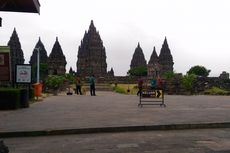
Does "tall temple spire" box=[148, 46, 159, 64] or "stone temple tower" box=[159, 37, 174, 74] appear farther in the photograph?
"tall temple spire" box=[148, 46, 159, 64]

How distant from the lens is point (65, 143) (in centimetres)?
852

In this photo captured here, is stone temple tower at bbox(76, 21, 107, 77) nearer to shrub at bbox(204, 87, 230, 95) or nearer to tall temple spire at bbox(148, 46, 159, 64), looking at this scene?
tall temple spire at bbox(148, 46, 159, 64)

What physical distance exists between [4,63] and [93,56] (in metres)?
79.1

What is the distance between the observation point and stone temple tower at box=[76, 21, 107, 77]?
92325 millimetres

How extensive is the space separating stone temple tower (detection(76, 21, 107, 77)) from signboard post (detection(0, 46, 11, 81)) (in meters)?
76.2

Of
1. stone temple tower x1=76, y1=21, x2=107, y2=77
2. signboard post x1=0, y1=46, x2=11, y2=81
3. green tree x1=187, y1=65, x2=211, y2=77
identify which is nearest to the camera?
signboard post x1=0, y1=46, x2=11, y2=81

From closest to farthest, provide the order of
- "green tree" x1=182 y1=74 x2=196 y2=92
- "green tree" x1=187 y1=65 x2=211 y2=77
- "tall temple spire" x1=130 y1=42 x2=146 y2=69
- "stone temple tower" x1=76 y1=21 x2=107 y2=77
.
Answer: "green tree" x1=182 y1=74 x2=196 y2=92 → "stone temple tower" x1=76 y1=21 x2=107 y2=77 → "tall temple spire" x1=130 y1=42 x2=146 y2=69 → "green tree" x1=187 y1=65 x2=211 y2=77

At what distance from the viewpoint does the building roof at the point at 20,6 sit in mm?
9320

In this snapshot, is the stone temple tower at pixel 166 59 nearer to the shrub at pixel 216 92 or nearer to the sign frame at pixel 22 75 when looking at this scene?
the shrub at pixel 216 92

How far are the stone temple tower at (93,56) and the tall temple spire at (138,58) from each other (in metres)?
20.7

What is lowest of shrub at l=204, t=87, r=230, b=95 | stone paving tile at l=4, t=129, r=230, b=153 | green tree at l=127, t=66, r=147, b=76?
stone paving tile at l=4, t=129, r=230, b=153

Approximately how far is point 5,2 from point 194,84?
31.3 m

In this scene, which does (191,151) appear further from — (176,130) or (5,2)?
(5,2)

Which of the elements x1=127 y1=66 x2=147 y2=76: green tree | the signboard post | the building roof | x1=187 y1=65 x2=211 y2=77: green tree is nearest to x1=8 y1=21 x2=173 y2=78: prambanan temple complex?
x1=127 y1=66 x2=147 y2=76: green tree
